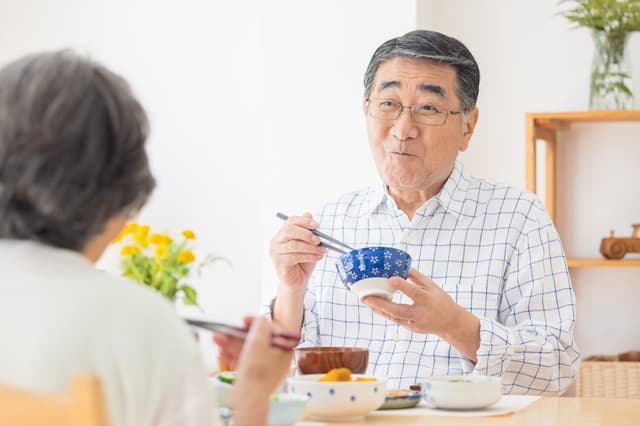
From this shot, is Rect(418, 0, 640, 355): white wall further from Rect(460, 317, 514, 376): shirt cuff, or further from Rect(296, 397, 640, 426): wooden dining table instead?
Rect(296, 397, 640, 426): wooden dining table

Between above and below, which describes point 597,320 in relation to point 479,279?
below

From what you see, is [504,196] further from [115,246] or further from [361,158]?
[115,246]

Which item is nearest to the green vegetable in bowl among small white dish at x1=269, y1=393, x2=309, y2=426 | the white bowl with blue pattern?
the white bowl with blue pattern

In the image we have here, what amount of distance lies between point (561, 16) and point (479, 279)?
1.56m

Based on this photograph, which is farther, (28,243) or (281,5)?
(281,5)

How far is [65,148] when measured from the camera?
3.32 ft

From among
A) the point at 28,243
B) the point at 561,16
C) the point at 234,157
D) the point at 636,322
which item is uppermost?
the point at 561,16

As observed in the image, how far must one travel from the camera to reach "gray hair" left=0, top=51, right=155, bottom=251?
101 cm

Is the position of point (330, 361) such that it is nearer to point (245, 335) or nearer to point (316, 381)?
point (316, 381)

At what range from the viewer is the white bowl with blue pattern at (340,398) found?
1.64 m

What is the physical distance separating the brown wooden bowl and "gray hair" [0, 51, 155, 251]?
0.81 m

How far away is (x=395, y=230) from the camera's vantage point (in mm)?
2504

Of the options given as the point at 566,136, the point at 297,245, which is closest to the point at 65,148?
the point at 297,245

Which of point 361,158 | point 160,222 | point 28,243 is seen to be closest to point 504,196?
point 361,158
